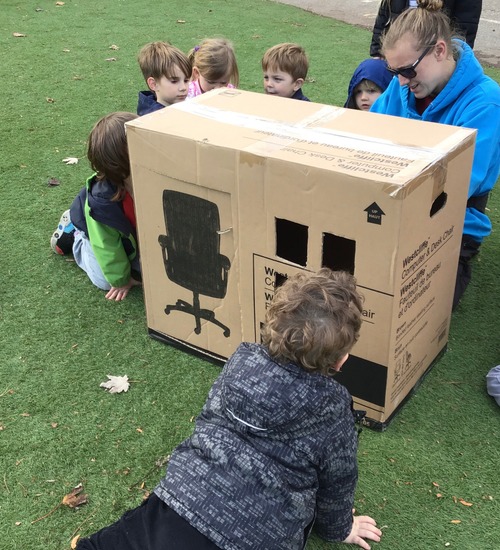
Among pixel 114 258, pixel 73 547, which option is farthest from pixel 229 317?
pixel 73 547

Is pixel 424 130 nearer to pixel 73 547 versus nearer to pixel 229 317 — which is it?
pixel 229 317

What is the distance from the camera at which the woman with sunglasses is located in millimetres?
2891

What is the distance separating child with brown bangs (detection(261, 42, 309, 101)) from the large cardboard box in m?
1.22

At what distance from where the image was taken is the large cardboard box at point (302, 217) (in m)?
2.14

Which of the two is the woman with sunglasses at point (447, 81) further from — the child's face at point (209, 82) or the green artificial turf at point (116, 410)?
the child's face at point (209, 82)

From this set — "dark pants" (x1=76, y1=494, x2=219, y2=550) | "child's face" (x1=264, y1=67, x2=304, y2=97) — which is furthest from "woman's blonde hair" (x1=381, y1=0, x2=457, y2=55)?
"dark pants" (x1=76, y1=494, x2=219, y2=550)

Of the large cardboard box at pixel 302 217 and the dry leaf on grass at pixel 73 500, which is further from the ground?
the large cardboard box at pixel 302 217

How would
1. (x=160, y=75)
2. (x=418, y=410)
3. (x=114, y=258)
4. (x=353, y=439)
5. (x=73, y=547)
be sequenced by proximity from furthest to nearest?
(x=160, y=75)
(x=114, y=258)
(x=418, y=410)
(x=73, y=547)
(x=353, y=439)

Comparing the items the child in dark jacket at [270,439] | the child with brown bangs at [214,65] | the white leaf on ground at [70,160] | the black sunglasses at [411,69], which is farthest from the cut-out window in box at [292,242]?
the white leaf on ground at [70,160]

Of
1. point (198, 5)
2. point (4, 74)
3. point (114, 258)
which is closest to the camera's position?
point (114, 258)

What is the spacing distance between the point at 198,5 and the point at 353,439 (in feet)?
28.5

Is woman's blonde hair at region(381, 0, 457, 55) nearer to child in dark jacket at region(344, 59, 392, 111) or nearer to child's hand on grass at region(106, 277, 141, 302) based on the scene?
child in dark jacket at region(344, 59, 392, 111)

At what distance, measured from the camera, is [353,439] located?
1854 millimetres

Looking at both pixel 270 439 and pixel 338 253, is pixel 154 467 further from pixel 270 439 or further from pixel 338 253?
pixel 338 253
